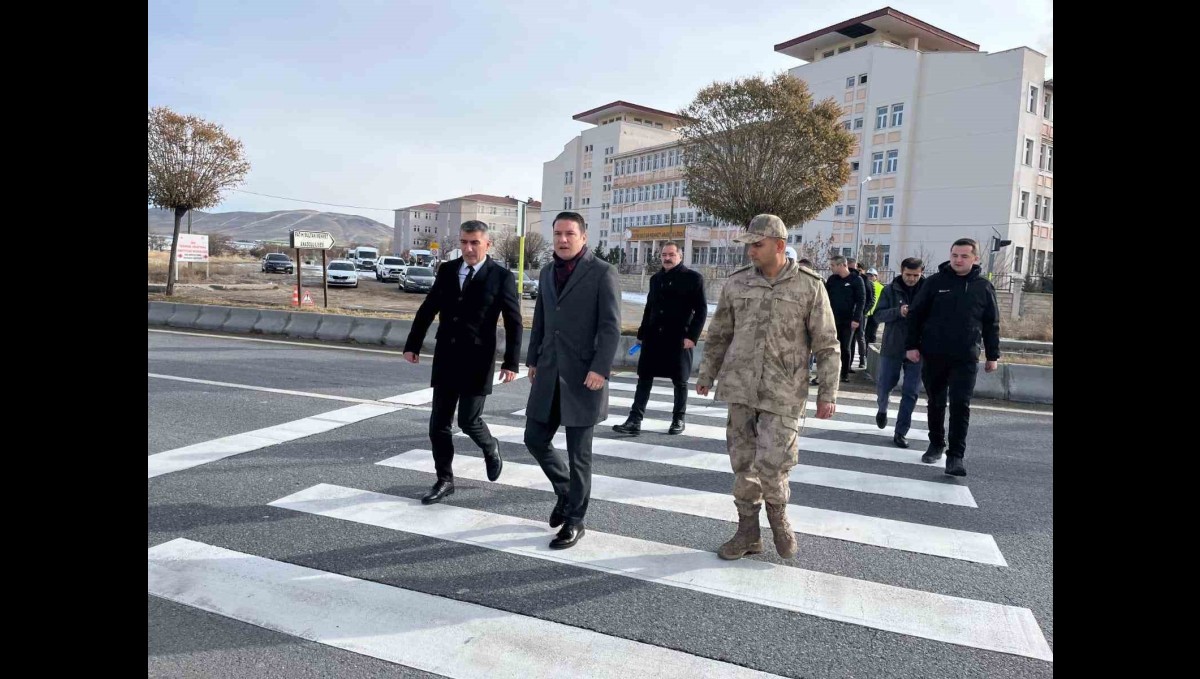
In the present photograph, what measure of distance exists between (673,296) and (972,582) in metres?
4.33

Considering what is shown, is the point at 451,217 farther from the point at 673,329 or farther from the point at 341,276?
the point at 673,329

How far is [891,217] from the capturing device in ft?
157

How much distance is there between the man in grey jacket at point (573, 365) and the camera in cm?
437

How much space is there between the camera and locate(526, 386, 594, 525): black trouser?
4363 millimetres

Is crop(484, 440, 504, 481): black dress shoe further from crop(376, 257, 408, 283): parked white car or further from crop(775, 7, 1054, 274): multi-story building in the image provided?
crop(376, 257, 408, 283): parked white car

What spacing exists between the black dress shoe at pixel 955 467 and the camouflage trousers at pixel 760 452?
2756 millimetres

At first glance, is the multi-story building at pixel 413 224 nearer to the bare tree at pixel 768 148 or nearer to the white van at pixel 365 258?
the white van at pixel 365 258

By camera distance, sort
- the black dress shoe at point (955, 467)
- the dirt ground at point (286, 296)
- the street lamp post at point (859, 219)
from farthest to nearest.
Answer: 1. the street lamp post at point (859, 219)
2. the dirt ground at point (286, 296)
3. the black dress shoe at point (955, 467)

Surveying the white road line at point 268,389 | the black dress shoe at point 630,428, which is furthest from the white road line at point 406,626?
the white road line at point 268,389

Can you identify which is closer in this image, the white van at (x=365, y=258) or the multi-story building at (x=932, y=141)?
the multi-story building at (x=932, y=141)

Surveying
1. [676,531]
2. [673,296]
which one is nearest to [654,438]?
[673,296]

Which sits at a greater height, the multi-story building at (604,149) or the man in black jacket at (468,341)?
the multi-story building at (604,149)

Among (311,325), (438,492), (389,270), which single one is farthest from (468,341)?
(389,270)
